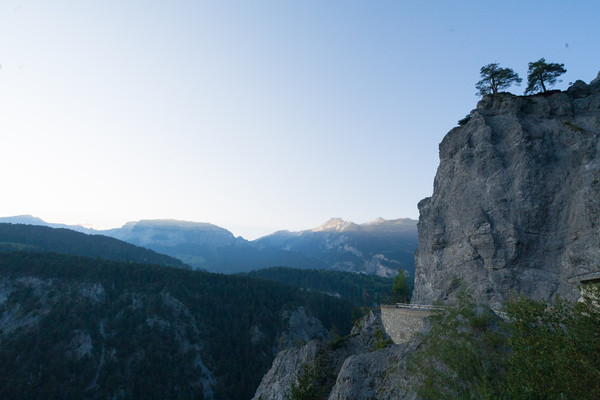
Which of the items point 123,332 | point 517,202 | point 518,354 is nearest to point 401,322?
point 517,202

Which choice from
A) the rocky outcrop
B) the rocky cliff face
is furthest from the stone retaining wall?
the rocky cliff face

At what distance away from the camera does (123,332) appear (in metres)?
111

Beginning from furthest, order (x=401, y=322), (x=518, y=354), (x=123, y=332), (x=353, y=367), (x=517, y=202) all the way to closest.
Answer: (x=123, y=332), (x=517, y=202), (x=401, y=322), (x=353, y=367), (x=518, y=354)

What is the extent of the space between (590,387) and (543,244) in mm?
35091

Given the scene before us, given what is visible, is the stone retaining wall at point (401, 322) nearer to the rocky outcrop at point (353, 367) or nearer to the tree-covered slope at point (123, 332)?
the rocky outcrop at point (353, 367)

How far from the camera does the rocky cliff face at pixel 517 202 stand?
39969mm

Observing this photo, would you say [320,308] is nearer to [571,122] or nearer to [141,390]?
[141,390]

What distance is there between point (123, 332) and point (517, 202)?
126 m

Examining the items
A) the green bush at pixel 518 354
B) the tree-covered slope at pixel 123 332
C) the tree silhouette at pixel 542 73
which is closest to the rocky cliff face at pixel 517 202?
the tree silhouette at pixel 542 73

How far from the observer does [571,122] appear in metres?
48.3

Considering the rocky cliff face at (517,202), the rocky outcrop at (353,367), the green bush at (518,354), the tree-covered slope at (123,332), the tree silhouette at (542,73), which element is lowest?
the tree-covered slope at (123,332)

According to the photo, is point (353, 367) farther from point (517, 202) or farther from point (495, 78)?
point (495, 78)

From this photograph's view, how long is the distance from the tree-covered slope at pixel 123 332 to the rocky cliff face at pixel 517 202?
90.8m

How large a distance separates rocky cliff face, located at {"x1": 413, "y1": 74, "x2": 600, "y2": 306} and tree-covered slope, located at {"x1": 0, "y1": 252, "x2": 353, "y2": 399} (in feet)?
298
